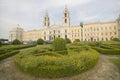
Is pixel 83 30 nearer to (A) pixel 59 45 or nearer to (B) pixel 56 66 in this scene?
(A) pixel 59 45

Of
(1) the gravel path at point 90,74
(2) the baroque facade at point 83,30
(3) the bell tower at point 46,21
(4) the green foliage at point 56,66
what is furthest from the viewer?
(3) the bell tower at point 46,21

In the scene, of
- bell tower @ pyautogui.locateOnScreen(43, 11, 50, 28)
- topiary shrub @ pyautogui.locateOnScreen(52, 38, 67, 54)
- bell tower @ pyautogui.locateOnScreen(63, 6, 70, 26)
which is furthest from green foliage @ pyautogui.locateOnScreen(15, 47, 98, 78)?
bell tower @ pyautogui.locateOnScreen(43, 11, 50, 28)

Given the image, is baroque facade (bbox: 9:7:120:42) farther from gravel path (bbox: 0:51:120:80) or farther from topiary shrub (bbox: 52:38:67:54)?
gravel path (bbox: 0:51:120:80)

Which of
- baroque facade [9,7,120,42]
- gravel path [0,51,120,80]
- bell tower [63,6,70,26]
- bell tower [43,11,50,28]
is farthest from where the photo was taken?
bell tower [43,11,50,28]

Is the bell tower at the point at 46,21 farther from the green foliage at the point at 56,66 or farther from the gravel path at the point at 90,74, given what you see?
the green foliage at the point at 56,66

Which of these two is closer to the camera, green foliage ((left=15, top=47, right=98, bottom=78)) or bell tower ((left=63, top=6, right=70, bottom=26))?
green foliage ((left=15, top=47, right=98, bottom=78))

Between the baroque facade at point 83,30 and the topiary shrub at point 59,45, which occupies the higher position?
the baroque facade at point 83,30

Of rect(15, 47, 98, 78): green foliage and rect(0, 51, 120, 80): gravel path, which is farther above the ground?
rect(15, 47, 98, 78): green foliage

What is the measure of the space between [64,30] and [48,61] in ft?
257

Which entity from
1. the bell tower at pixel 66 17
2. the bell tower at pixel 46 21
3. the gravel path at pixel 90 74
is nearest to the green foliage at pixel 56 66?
the gravel path at pixel 90 74

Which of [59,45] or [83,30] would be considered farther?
[83,30]

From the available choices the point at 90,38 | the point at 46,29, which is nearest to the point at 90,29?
the point at 90,38

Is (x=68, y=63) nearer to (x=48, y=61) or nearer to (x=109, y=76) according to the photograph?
(x=48, y=61)

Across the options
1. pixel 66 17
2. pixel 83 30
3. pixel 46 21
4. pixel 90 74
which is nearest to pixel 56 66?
pixel 90 74
